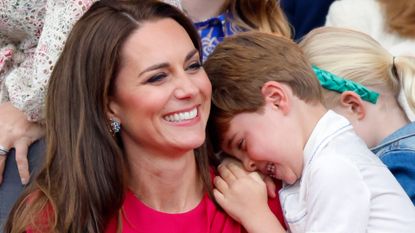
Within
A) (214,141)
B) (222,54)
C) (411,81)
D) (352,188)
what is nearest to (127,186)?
(214,141)

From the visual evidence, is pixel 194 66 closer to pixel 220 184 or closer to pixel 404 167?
pixel 220 184

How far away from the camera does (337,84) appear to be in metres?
2.14

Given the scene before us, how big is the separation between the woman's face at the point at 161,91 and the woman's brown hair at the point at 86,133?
4 centimetres

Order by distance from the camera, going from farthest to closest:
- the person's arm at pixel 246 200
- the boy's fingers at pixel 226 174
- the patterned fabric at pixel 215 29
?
1. the patterned fabric at pixel 215 29
2. the boy's fingers at pixel 226 174
3. the person's arm at pixel 246 200

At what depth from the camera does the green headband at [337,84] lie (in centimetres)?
214

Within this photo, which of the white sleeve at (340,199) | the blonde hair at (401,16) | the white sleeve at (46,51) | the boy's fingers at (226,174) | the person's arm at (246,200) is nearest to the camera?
the white sleeve at (340,199)

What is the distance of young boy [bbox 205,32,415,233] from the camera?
180 cm

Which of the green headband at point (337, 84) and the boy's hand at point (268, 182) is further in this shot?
the green headband at point (337, 84)

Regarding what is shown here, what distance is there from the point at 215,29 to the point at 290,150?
2.23 feet

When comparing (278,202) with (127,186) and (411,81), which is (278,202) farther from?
(411,81)

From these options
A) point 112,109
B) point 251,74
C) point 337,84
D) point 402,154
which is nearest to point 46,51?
point 112,109

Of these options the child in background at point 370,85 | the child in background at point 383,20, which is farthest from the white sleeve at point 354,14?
the child in background at point 370,85

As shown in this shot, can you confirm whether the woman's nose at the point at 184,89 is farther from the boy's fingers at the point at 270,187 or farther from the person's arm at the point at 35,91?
the person's arm at the point at 35,91

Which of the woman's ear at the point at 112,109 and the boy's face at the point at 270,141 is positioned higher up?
the woman's ear at the point at 112,109
